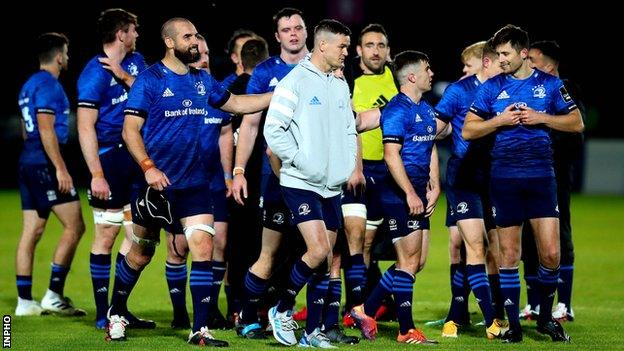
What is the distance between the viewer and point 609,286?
1366 centimetres

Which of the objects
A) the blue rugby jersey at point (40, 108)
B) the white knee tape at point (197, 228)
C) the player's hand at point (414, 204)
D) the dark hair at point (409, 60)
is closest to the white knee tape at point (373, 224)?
the player's hand at point (414, 204)

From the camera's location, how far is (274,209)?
9.57 m

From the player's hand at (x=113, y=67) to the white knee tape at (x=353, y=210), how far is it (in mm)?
2076

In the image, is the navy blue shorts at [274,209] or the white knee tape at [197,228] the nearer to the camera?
the white knee tape at [197,228]

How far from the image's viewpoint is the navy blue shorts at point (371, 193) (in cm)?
998

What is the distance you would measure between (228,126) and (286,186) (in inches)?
60.8

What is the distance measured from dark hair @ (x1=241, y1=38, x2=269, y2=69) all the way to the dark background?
18.2m

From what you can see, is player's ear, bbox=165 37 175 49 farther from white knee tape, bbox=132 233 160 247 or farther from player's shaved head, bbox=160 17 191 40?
white knee tape, bbox=132 233 160 247

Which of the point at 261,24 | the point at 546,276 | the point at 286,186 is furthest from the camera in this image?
the point at 261,24

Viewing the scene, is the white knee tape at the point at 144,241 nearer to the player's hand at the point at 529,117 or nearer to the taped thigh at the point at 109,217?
the taped thigh at the point at 109,217

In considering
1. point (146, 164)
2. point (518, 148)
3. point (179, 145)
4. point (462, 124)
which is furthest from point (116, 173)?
point (518, 148)

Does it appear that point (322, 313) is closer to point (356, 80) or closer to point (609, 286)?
point (356, 80)

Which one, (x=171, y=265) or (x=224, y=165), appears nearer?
(x=171, y=265)

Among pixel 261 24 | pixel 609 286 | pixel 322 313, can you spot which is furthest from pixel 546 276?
pixel 261 24
